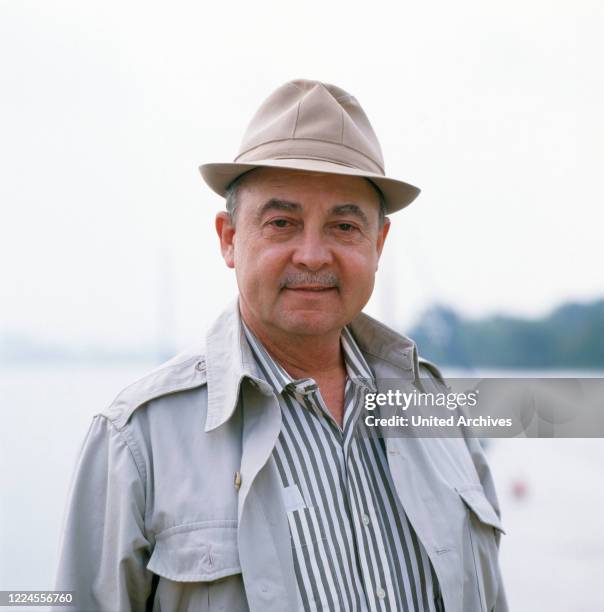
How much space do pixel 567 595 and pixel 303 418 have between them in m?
4.57

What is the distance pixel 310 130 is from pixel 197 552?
1018 mm

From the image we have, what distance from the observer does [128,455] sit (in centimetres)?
150

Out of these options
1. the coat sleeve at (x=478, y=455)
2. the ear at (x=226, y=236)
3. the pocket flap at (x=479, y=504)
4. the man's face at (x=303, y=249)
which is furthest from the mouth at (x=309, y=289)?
the pocket flap at (x=479, y=504)

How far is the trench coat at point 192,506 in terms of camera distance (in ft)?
4.72

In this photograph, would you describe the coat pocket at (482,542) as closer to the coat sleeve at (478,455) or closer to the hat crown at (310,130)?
the coat sleeve at (478,455)

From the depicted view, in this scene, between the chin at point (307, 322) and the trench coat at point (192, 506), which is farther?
the chin at point (307, 322)

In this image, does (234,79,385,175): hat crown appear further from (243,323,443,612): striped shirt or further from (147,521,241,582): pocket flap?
(147,521,241,582): pocket flap

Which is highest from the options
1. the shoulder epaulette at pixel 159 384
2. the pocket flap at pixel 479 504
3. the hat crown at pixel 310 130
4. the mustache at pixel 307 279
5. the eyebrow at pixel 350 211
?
the hat crown at pixel 310 130

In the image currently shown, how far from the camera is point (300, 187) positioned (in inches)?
67.2

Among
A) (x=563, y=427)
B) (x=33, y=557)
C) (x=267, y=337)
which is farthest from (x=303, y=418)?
(x=33, y=557)

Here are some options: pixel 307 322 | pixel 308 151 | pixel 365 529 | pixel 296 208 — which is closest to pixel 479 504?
pixel 365 529

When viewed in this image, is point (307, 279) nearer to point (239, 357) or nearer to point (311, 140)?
point (239, 357)

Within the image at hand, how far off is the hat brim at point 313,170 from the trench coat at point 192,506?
414 millimetres

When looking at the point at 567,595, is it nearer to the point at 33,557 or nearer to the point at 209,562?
the point at 33,557
